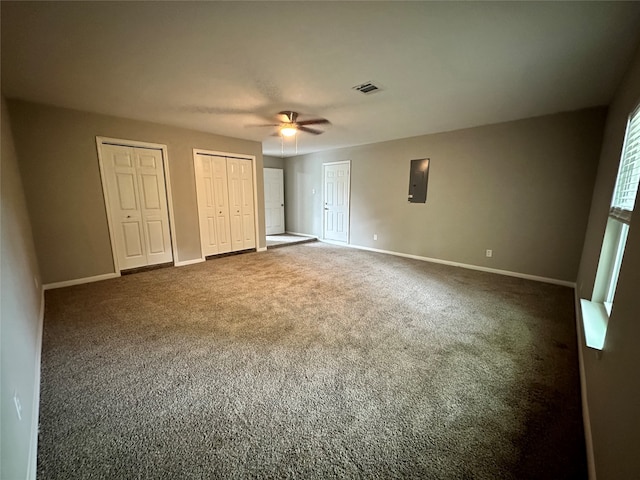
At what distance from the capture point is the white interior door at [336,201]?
621cm

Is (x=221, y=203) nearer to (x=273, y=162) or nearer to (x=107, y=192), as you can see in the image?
(x=107, y=192)

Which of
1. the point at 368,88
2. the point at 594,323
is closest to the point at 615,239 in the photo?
the point at 594,323

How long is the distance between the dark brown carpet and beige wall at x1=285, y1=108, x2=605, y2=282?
38.8 inches

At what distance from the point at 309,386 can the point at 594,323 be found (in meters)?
2.01

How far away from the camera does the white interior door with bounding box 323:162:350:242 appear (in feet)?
20.4

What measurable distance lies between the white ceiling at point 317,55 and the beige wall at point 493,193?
56cm

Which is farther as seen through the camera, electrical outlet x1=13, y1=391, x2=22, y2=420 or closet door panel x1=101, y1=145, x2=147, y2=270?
closet door panel x1=101, y1=145, x2=147, y2=270

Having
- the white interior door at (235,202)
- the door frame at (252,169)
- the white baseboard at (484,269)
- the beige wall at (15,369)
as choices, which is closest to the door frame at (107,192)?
the door frame at (252,169)

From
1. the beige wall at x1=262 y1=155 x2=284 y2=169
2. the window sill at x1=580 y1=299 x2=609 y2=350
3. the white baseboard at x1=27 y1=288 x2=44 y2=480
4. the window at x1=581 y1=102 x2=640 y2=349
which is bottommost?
the white baseboard at x1=27 y1=288 x2=44 y2=480

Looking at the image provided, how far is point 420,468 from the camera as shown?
3.94 feet

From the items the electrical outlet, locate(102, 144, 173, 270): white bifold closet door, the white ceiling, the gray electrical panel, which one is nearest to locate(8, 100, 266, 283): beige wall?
locate(102, 144, 173, 270): white bifold closet door

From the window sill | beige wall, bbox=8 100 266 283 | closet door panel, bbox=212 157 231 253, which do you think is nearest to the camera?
the window sill

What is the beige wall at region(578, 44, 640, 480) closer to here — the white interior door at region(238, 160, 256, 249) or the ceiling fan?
the ceiling fan

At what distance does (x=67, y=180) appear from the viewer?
3.43 metres
